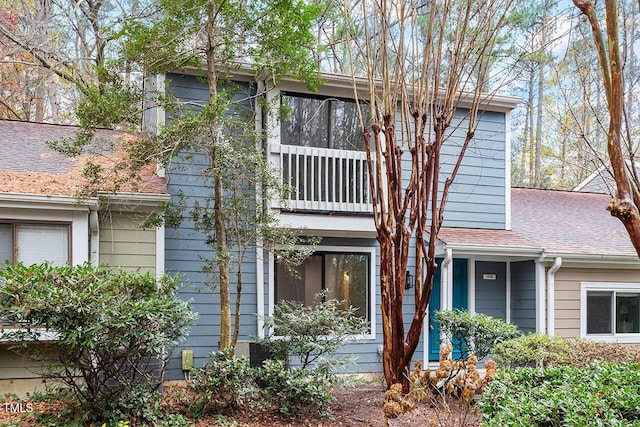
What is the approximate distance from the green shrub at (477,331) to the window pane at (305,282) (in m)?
2.11

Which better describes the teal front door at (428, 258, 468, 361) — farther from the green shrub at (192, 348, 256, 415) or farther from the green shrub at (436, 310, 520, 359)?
the green shrub at (192, 348, 256, 415)

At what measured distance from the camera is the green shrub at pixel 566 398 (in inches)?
118

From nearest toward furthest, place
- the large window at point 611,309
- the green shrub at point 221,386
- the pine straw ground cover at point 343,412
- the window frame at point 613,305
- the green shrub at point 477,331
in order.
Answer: the pine straw ground cover at point 343,412 < the green shrub at point 221,386 < the green shrub at point 477,331 < the window frame at point 613,305 < the large window at point 611,309

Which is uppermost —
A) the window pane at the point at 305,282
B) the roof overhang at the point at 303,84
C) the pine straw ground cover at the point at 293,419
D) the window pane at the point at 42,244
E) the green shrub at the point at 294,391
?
the roof overhang at the point at 303,84

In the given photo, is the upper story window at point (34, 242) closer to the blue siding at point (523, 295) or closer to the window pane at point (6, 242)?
the window pane at point (6, 242)

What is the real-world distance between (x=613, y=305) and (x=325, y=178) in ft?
19.5

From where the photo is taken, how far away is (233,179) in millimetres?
6992

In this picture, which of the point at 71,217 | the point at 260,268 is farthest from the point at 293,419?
the point at 71,217

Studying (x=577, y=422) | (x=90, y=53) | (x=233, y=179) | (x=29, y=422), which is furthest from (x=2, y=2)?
(x=577, y=422)

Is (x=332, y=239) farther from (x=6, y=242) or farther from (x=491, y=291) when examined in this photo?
(x=6, y=242)

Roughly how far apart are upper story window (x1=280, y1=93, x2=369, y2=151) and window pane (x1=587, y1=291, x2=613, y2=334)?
5.10m

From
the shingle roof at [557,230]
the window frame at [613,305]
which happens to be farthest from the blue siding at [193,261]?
the window frame at [613,305]

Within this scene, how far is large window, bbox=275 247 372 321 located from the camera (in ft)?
29.0

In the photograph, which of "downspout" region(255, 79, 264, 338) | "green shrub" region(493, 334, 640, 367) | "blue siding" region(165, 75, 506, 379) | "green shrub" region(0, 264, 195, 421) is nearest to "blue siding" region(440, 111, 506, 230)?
"blue siding" region(165, 75, 506, 379)
